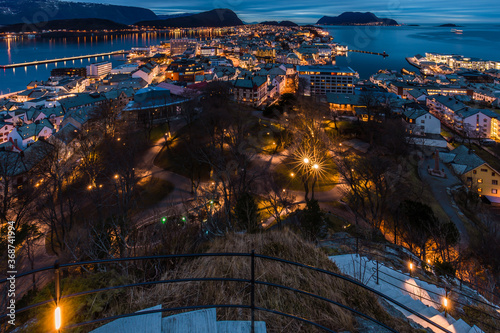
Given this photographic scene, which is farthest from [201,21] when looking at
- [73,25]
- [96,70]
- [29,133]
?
[29,133]

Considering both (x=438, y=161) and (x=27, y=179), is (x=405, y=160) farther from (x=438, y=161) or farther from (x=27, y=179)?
(x=27, y=179)

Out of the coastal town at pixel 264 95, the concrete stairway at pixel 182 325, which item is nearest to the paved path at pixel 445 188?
the coastal town at pixel 264 95

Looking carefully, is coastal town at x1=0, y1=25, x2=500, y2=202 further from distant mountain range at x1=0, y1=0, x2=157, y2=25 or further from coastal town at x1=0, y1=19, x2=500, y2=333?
distant mountain range at x1=0, y1=0, x2=157, y2=25

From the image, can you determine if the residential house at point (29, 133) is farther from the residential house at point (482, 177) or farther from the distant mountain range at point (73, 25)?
the distant mountain range at point (73, 25)

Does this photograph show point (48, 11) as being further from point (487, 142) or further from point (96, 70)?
point (487, 142)

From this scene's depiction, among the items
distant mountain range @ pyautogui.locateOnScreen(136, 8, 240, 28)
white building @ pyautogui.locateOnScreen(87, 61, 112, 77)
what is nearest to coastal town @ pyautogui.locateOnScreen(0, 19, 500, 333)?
white building @ pyautogui.locateOnScreen(87, 61, 112, 77)

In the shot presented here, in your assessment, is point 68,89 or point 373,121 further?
point 68,89

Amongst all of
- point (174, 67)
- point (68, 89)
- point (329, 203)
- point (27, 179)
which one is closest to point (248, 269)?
point (329, 203)
